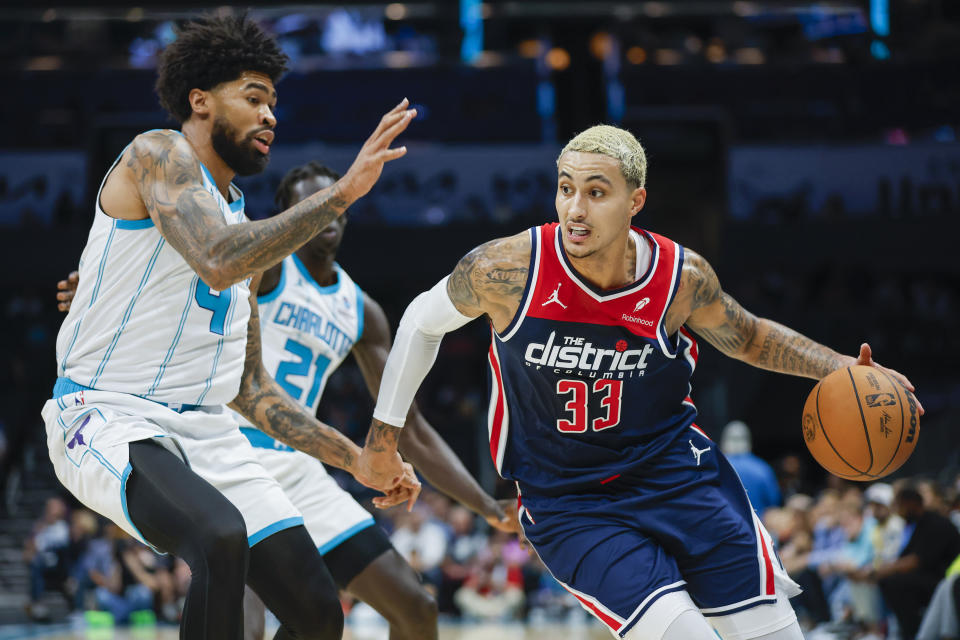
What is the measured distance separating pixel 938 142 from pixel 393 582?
17.5 meters

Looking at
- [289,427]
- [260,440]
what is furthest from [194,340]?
[260,440]

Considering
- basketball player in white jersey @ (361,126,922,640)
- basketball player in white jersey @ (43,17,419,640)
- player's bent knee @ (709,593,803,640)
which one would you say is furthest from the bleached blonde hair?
player's bent knee @ (709,593,803,640)

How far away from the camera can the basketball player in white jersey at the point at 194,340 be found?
3.18 meters

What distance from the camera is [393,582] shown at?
4.54 m

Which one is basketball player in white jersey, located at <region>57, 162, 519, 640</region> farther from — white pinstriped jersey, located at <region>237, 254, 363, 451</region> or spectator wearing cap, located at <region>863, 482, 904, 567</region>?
spectator wearing cap, located at <region>863, 482, 904, 567</region>

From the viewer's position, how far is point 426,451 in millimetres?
4930

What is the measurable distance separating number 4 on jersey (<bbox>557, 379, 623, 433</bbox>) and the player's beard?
51.8 inches

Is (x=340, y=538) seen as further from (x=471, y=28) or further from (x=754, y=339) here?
(x=471, y=28)

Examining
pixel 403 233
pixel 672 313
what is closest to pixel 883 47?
pixel 403 233

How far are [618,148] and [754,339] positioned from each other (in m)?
0.94

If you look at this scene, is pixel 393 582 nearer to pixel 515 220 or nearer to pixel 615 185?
pixel 615 185

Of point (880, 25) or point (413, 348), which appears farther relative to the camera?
point (880, 25)

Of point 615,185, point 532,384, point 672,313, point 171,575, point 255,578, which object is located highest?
point 615,185

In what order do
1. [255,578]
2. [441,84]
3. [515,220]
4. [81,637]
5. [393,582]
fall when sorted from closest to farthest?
[255,578]
[393,582]
[81,637]
[515,220]
[441,84]
